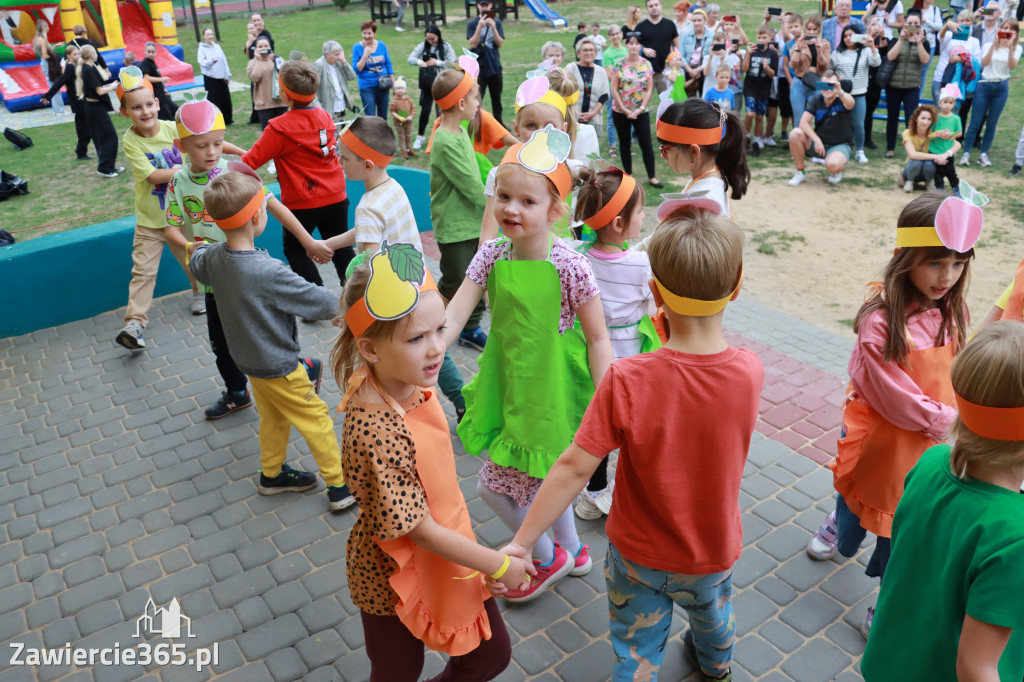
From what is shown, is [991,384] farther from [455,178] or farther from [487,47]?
[487,47]

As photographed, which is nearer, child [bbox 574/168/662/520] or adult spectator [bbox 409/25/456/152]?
child [bbox 574/168/662/520]

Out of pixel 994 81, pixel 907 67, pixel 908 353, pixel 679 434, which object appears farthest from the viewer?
pixel 907 67

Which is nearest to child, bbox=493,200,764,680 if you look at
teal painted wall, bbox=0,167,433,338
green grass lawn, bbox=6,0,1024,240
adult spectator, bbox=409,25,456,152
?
teal painted wall, bbox=0,167,433,338

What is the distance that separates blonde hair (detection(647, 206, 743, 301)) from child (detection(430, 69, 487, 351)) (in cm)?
314

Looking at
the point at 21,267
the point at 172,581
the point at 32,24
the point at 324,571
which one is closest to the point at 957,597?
the point at 324,571

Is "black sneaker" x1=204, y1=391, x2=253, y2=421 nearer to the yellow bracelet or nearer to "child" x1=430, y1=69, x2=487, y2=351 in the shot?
"child" x1=430, y1=69, x2=487, y2=351

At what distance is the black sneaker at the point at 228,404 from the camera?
509cm

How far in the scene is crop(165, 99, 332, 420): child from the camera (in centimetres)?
460

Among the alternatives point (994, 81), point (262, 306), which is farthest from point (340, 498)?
point (994, 81)

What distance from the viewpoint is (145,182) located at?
5.96 meters


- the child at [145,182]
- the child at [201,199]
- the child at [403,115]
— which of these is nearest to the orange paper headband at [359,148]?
the child at [201,199]

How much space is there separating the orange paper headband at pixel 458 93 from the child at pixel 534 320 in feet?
7.01

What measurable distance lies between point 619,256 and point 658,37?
10.4 m

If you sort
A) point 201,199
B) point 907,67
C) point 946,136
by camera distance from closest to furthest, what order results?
point 201,199, point 946,136, point 907,67
